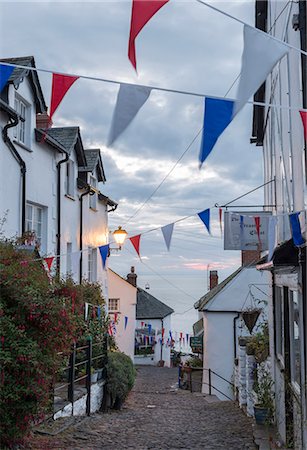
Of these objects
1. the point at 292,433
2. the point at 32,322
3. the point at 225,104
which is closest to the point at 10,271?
the point at 32,322

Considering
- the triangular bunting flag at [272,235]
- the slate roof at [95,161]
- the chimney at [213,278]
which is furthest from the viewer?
the chimney at [213,278]

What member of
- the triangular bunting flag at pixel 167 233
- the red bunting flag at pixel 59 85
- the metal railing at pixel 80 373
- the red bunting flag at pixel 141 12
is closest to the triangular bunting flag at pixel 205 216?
the triangular bunting flag at pixel 167 233

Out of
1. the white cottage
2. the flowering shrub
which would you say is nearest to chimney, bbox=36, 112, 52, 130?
the flowering shrub

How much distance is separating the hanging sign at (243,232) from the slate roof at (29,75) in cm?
522

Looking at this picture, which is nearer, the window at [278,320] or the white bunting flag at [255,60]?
the white bunting flag at [255,60]

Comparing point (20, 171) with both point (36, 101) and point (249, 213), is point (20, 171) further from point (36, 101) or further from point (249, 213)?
point (249, 213)

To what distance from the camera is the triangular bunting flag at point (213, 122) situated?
398cm

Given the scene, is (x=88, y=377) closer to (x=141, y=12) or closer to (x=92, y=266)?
(x=92, y=266)

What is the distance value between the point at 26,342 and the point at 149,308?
33.7 m

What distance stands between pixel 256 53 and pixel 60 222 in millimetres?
10860

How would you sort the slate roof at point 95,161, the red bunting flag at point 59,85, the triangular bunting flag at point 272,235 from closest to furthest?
the red bunting flag at point 59,85, the triangular bunting flag at point 272,235, the slate roof at point 95,161

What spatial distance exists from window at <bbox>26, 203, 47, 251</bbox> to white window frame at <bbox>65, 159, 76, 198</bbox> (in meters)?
2.12

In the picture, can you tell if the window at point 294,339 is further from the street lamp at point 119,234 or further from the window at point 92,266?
the window at point 92,266

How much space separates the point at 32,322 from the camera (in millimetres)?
6145
